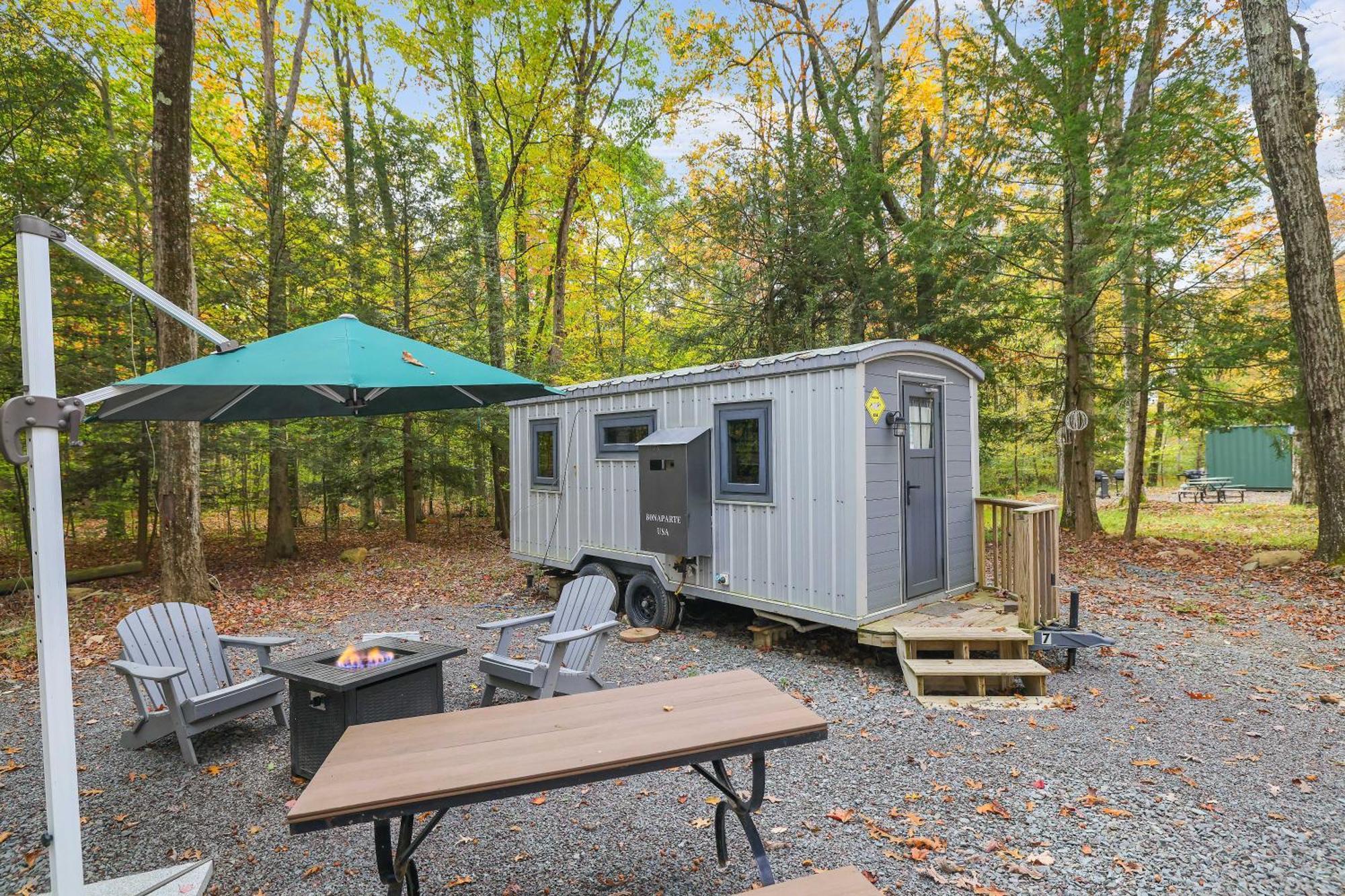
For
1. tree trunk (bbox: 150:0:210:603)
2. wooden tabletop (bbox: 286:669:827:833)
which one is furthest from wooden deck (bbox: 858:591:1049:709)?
tree trunk (bbox: 150:0:210:603)

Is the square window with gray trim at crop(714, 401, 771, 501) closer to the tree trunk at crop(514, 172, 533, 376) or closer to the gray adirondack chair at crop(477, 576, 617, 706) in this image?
the gray adirondack chair at crop(477, 576, 617, 706)

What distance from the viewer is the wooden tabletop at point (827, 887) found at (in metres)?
1.63

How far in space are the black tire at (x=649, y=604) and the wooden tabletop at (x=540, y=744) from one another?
3416mm

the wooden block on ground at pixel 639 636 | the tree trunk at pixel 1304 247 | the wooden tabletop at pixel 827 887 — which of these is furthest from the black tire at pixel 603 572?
the tree trunk at pixel 1304 247

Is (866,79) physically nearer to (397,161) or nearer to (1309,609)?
(397,161)

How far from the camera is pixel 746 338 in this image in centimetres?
1090

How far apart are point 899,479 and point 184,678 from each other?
5.07 meters

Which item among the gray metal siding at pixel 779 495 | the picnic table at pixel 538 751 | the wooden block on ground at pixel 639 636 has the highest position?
A: the gray metal siding at pixel 779 495

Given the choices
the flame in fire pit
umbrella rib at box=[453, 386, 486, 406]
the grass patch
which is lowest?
the grass patch

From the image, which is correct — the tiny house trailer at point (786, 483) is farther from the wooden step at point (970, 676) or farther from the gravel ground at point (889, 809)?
the gravel ground at point (889, 809)

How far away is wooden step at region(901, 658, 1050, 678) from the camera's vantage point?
421 cm

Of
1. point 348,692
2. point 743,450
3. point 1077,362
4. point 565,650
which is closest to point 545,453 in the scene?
point 743,450

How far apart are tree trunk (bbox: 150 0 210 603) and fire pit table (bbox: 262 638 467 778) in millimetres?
3882

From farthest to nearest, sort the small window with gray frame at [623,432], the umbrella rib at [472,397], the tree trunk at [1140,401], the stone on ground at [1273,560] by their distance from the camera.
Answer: the tree trunk at [1140,401] < the stone on ground at [1273,560] < the small window with gray frame at [623,432] < the umbrella rib at [472,397]
